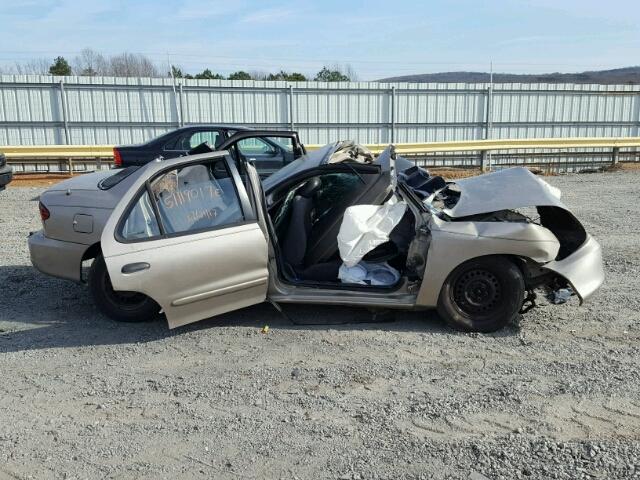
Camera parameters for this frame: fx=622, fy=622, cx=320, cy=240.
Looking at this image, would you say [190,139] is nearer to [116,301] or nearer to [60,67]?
[116,301]

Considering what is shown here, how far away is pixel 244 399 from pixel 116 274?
1533mm

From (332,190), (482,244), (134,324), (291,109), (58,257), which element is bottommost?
(134,324)

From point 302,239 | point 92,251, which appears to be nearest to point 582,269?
point 302,239

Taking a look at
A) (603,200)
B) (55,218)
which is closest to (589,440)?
(55,218)

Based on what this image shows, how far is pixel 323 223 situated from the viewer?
5.62 meters

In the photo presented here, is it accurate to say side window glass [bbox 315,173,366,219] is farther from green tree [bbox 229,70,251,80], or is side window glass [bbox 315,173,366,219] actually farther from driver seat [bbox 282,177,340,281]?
green tree [bbox 229,70,251,80]

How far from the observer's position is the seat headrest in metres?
5.68

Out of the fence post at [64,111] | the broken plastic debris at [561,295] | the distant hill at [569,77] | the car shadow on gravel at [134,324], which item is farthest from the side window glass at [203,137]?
the distant hill at [569,77]

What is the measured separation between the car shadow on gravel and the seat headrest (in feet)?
3.53

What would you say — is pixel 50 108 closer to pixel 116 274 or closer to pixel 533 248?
pixel 116 274

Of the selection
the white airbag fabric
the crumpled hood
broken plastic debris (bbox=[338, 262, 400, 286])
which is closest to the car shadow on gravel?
broken plastic debris (bbox=[338, 262, 400, 286])

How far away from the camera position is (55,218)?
5.81 metres

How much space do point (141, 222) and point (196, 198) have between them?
49 cm

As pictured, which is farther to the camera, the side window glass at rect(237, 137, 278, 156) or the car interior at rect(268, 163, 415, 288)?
the side window glass at rect(237, 137, 278, 156)
